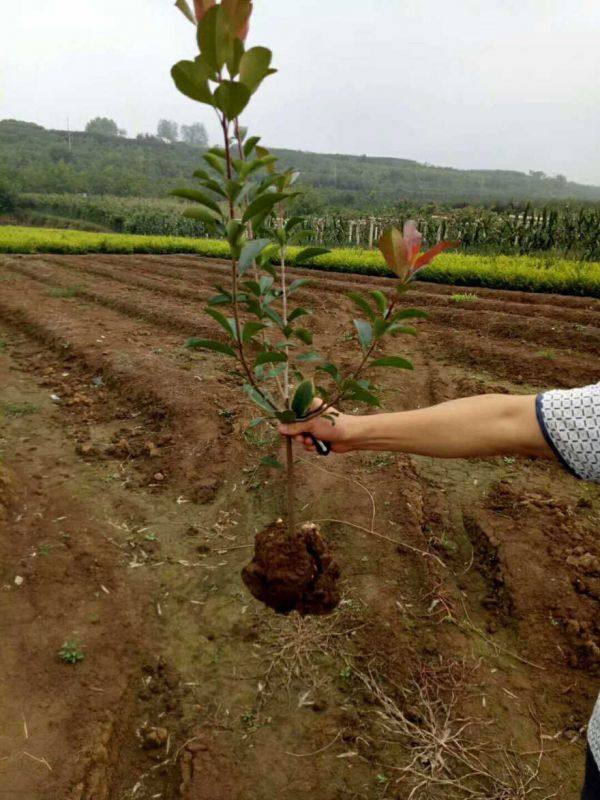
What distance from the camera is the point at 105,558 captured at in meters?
2.70

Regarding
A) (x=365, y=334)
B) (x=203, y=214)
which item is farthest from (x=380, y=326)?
(x=203, y=214)

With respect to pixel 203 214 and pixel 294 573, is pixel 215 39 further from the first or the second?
pixel 294 573

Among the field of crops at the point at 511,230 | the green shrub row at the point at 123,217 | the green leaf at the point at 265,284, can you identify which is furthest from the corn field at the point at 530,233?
the green shrub row at the point at 123,217

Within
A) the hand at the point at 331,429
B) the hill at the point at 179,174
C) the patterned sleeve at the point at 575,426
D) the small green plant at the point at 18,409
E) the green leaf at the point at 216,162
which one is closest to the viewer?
the patterned sleeve at the point at 575,426

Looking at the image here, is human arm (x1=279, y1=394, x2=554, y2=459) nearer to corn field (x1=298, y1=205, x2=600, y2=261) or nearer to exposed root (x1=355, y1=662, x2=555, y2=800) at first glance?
exposed root (x1=355, y1=662, x2=555, y2=800)

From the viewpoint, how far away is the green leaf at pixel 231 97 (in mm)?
1201

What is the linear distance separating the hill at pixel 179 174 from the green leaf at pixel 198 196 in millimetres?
45186

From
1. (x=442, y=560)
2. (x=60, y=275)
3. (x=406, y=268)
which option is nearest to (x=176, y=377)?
(x=442, y=560)

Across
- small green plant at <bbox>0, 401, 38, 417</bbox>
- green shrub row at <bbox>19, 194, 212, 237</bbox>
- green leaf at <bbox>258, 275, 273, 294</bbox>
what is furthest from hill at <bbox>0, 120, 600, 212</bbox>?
green leaf at <bbox>258, 275, 273, 294</bbox>

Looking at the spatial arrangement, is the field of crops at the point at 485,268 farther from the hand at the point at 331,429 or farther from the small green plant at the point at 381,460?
the hand at the point at 331,429

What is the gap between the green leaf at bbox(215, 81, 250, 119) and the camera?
120 centimetres

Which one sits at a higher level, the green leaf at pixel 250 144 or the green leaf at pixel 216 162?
the green leaf at pixel 250 144

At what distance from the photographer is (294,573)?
2107 mm

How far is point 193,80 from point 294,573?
1.63m
